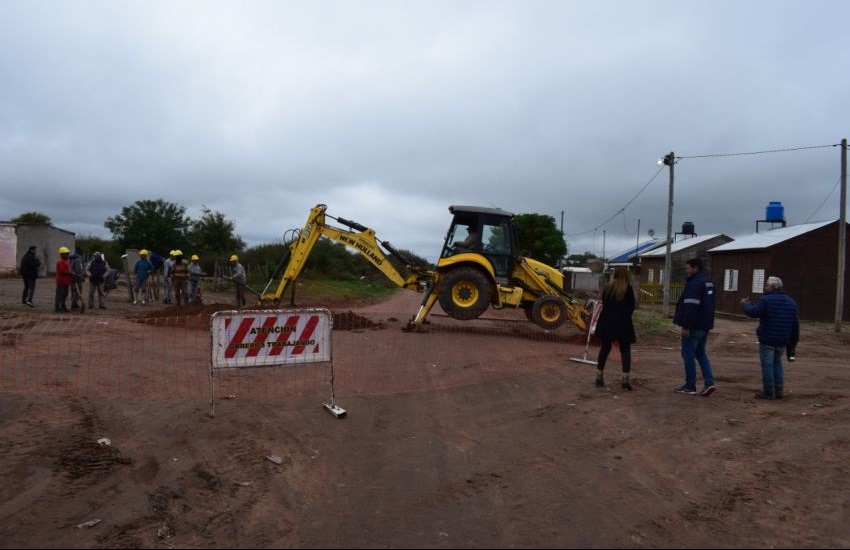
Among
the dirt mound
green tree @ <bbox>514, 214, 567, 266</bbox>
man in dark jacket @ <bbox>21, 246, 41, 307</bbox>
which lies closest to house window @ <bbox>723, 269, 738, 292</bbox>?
green tree @ <bbox>514, 214, 567, 266</bbox>

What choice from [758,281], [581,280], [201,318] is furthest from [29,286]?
[581,280]

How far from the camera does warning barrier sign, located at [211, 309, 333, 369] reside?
7086 mm

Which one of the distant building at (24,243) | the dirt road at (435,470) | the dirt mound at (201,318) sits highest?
the distant building at (24,243)

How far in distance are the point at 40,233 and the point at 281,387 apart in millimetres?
29466

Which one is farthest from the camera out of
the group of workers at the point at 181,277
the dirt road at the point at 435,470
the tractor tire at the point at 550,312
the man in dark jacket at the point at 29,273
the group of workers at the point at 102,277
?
the group of workers at the point at 181,277

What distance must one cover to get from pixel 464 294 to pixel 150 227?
44.2 m

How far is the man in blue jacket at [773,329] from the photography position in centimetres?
854

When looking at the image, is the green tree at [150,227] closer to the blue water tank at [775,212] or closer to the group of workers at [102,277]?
the group of workers at [102,277]

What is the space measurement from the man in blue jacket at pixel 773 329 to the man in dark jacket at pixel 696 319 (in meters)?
0.53

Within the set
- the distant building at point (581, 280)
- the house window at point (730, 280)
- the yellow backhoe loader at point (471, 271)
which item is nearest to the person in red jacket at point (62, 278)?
the yellow backhoe loader at point (471, 271)

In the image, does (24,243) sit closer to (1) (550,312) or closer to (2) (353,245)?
(2) (353,245)

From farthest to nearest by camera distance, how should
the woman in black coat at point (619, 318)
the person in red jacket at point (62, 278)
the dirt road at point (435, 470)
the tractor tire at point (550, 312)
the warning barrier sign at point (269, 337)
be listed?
the person in red jacket at point (62, 278), the tractor tire at point (550, 312), the woman in black coat at point (619, 318), the warning barrier sign at point (269, 337), the dirt road at point (435, 470)

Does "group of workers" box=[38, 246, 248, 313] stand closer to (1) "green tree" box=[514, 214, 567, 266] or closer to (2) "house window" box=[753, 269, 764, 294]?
(2) "house window" box=[753, 269, 764, 294]

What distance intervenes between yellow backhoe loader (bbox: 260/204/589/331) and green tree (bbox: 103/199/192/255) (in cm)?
4052
